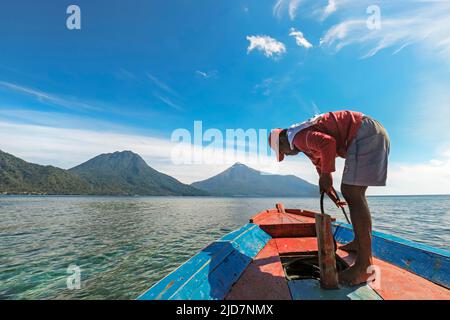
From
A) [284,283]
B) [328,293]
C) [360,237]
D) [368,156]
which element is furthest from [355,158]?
[284,283]

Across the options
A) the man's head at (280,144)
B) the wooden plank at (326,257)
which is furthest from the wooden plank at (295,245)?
the man's head at (280,144)

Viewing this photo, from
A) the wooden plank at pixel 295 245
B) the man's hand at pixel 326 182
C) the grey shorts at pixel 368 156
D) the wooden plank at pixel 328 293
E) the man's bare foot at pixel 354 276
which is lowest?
the wooden plank at pixel 295 245

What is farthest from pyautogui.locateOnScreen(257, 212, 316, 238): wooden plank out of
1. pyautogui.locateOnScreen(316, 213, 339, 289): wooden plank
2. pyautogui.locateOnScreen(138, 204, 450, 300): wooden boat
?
pyautogui.locateOnScreen(316, 213, 339, 289): wooden plank

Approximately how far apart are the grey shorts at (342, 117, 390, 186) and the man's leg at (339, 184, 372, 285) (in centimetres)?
13

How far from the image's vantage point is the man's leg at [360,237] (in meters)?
2.37

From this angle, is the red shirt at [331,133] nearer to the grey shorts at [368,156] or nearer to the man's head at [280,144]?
the grey shorts at [368,156]

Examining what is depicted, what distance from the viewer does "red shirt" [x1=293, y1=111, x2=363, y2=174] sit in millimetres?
2375

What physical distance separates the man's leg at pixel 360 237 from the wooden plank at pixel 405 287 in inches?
8.3

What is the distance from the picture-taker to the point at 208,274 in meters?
2.29

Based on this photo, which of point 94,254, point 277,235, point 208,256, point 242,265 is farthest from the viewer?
point 94,254

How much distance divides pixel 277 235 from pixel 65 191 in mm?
220235

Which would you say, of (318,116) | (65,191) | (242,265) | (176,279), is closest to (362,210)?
(318,116)

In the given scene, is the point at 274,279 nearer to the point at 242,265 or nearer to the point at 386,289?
the point at 242,265

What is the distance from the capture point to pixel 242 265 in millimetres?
2922
